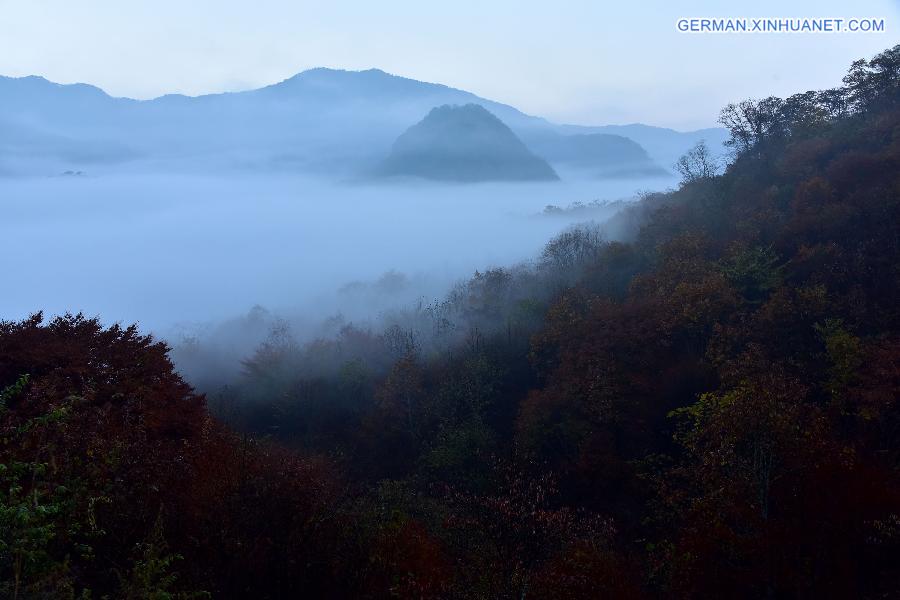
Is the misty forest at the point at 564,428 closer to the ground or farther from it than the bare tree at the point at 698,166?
closer to the ground

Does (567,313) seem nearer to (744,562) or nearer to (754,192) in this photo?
(754,192)

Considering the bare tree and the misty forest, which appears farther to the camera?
the bare tree

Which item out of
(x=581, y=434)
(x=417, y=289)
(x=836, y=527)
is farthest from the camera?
(x=417, y=289)

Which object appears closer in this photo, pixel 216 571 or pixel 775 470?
pixel 216 571

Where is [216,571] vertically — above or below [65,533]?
below

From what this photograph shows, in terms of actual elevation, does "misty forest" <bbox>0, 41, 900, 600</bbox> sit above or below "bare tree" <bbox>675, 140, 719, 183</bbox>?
below

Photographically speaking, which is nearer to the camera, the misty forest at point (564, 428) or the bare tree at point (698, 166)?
the misty forest at point (564, 428)

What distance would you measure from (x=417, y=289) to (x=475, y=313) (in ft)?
154

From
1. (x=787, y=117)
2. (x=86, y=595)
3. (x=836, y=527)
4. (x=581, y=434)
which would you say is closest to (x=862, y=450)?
(x=836, y=527)

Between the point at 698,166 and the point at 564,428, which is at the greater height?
the point at 698,166

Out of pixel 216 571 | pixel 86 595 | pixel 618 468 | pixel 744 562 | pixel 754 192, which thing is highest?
pixel 754 192

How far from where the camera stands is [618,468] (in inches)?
1243

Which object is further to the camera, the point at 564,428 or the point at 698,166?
the point at 698,166

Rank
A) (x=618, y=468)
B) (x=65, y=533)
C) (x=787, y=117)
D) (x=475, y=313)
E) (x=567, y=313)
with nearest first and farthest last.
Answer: (x=65, y=533)
(x=618, y=468)
(x=567, y=313)
(x=787, y=117)
(x=475, y=313)
